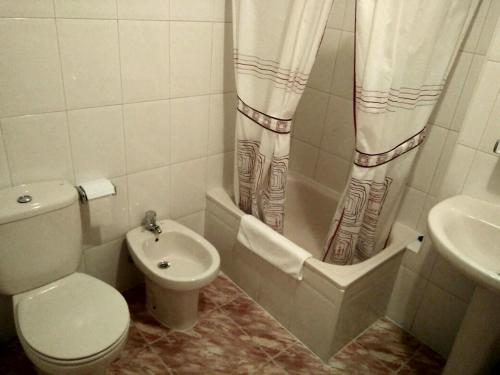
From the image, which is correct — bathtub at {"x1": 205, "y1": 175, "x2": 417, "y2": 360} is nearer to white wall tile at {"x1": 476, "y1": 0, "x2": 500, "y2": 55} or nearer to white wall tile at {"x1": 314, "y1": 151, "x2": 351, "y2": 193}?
white wall tile at {"x1": 314, "y1": 151, "x2": 351, "y2": 193}

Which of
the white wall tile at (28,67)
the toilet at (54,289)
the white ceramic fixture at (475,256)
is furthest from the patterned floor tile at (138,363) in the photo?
the white ceramic fixture at (475,256)

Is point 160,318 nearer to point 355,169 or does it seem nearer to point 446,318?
point 355,169

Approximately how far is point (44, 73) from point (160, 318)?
49.3 inches

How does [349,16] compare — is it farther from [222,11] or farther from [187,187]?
[187,187]

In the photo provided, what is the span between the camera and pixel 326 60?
2178mm

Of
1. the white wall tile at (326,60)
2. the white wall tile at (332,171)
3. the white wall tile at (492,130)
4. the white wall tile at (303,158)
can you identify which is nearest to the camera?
the white wall tile at (492,130)

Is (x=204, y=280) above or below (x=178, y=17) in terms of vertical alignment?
below

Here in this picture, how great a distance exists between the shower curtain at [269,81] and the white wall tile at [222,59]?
167mm

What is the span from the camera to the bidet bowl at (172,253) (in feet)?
5.75

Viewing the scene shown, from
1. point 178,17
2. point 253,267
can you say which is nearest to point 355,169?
point 253,267

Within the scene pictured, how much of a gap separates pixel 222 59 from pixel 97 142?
2.49ft

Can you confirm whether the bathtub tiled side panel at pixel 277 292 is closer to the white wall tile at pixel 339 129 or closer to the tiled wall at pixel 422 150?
the tiled wall at pixel 422 150

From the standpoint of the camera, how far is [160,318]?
6.39 ft

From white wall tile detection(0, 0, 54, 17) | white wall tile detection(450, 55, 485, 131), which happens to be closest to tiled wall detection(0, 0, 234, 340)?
white wall tile detection(0, 0, 54, 17)
